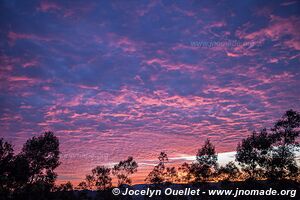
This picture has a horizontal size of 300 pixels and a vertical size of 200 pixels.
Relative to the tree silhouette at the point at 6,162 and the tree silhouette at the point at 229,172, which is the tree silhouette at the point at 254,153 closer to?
the tree silhouette at the point at 229,172

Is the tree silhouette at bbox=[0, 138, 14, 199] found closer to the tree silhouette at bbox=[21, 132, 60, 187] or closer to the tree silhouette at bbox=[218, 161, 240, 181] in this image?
the tree silhouette at bbox=[21, 132, 60, 187]

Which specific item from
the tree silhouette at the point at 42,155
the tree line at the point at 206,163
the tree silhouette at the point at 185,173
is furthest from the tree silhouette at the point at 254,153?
the tree silhouette at the point at 42,155

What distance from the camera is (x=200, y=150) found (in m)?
64.1

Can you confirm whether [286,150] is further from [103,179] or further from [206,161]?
[103,179]

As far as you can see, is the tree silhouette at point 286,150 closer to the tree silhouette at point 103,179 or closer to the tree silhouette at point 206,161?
the tree silhouette at point 206,161

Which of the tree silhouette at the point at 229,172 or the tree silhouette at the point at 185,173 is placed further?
the tree silhouette at the point at 185,173


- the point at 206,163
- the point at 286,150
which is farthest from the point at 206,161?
the point at 286,150

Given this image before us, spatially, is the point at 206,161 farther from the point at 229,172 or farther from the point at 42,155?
the point at 42,155

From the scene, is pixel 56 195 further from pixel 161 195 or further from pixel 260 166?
pixel 161 195

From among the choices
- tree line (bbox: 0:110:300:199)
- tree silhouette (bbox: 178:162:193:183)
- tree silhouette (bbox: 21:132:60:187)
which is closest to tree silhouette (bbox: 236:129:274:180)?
tree line (bbox: 0:110:300:199)

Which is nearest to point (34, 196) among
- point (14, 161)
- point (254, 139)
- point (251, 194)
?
point (14, 161)

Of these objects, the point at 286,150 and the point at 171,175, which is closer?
the point at 286,150

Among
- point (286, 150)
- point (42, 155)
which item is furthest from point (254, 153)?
point (42, 155)

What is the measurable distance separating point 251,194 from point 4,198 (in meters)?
40.6
